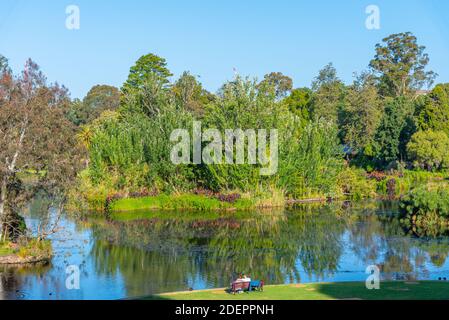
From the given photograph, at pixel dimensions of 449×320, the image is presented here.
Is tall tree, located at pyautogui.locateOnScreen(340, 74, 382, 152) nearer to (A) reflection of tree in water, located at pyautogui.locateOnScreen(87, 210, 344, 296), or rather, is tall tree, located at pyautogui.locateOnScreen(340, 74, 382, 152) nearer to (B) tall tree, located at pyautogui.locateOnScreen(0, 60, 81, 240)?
(A) reflection of tree in water, located at pyautogui.locateOnScreen(87, 210, 344, 296)

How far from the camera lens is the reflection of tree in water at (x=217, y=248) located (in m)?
24.2

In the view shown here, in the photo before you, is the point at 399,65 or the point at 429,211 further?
the point at 399,65

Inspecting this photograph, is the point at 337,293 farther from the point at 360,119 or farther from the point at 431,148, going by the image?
the point at 360,119

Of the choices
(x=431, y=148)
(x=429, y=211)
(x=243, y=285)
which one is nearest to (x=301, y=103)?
(x=431, y=148)

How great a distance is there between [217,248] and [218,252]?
0.91 m

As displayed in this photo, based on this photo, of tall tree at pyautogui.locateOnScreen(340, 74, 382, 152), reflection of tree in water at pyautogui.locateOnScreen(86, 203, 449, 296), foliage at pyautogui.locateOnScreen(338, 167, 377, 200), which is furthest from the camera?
tall tree at pyautogui.locateOnScreen(340, 74, 382, 152)

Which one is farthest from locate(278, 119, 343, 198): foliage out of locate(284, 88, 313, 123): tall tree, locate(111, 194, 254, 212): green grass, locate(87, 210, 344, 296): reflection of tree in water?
locate(284, 88, 313, 123): tall tree

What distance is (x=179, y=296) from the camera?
1866 cm

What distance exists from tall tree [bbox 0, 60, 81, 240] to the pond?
10.8 ft

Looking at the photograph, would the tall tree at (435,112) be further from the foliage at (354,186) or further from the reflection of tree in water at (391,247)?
the reflection of tree in water at (391,247)

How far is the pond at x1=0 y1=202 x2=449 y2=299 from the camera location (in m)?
22.8

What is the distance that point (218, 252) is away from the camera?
28578 millimetres
